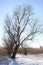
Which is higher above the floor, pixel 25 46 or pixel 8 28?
pixel 8 28

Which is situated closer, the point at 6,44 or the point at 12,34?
the point at 12,34

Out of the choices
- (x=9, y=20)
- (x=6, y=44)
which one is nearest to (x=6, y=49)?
(x=6, y=44)

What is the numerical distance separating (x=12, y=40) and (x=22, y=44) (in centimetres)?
154

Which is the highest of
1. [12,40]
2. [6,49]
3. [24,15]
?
[24,15]

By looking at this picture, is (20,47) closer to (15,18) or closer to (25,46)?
(25,46)

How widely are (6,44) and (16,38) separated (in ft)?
8.16

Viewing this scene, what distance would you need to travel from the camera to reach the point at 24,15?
78.4ft

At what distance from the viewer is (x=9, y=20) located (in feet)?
77.8

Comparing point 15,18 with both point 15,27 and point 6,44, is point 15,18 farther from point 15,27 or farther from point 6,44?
point 6,44

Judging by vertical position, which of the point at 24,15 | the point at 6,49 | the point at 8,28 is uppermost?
the point at 24,15

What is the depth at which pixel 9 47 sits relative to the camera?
23844 millimetres

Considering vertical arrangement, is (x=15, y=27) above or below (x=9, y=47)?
above

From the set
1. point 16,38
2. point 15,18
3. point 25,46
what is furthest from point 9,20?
point 25,46

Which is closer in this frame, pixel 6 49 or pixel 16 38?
pixel 16 38
